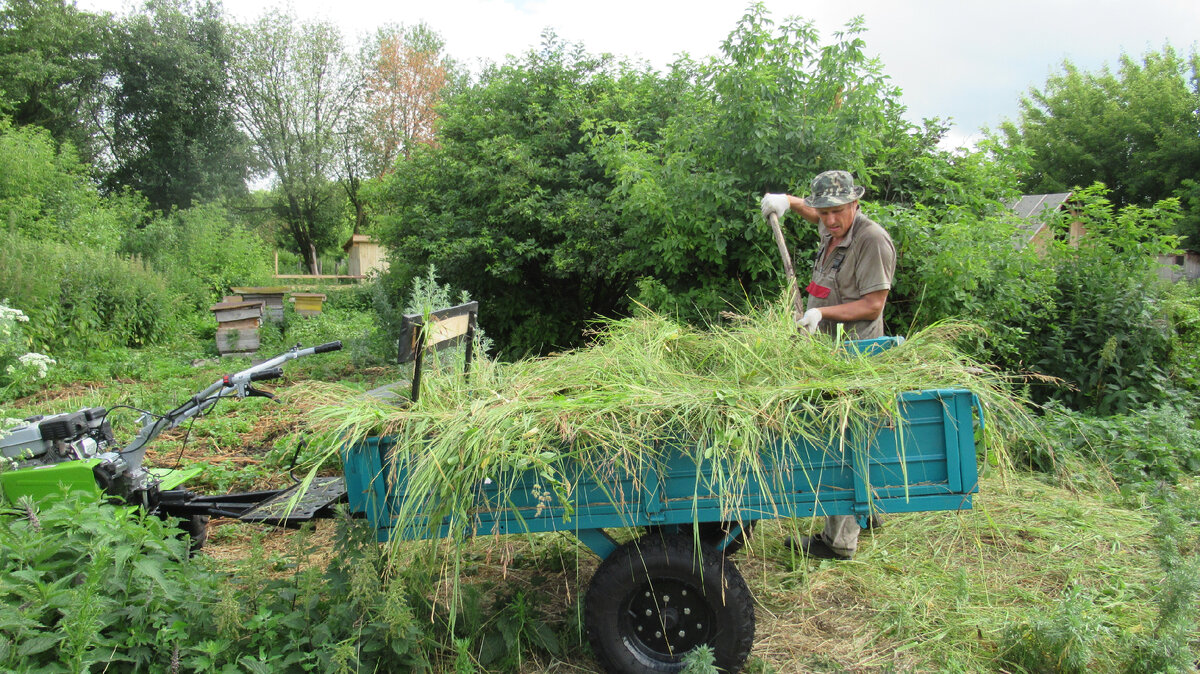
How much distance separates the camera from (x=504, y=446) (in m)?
2.20

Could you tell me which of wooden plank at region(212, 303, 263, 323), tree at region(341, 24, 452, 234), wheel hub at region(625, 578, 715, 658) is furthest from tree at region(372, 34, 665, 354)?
tree at region(341, 24, 452, 234)

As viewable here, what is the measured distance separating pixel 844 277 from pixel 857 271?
3.8 inches

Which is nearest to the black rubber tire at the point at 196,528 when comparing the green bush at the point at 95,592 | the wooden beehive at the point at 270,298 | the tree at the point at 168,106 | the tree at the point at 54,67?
the green bush at the point at 95,592

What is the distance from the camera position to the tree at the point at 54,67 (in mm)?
20906

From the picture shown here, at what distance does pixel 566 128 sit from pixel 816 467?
724 cm

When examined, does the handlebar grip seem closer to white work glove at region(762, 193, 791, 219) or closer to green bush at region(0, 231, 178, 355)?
white work glove at region(762, 193, 791, 219)

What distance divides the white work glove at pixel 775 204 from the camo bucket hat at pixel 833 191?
40 centimetres

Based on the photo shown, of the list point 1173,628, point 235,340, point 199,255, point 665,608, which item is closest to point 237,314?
point 235,340

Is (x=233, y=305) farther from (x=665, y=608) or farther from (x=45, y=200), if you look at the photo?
(x=665, y=608)

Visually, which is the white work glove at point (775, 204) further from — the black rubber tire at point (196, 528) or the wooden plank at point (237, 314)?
the wooden plank at point (237, 314)

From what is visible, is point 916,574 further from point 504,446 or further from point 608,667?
point 504,446

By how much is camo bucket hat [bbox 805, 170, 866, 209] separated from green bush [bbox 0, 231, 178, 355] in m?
9.73

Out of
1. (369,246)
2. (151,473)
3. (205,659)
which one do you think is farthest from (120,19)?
(205,659)

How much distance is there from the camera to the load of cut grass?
7.43 feet
